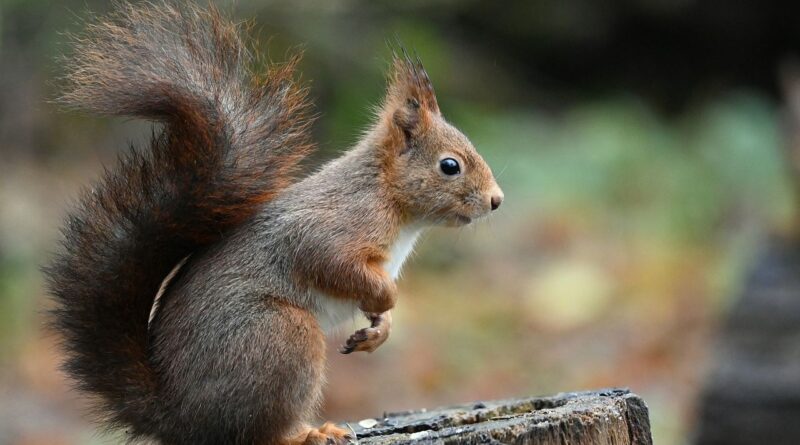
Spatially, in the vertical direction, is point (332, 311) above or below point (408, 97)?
below

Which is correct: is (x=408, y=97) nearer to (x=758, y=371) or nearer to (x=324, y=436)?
(x=324, y=436)

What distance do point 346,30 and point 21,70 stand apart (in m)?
2.41

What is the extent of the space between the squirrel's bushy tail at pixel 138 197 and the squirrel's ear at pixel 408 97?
1.56 feet

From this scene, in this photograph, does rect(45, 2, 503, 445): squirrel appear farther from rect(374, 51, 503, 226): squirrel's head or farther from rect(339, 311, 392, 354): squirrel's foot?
rect(374, 51, 503, 226): squirrel's head

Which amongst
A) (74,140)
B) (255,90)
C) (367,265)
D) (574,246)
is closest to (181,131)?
(255,90)

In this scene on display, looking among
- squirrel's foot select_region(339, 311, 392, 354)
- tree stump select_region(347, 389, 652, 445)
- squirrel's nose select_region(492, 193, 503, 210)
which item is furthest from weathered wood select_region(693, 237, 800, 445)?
squirrel's foot select_region(339, 311, 392, 354)

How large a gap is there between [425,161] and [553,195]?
5.38 meters

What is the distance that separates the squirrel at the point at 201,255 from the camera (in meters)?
2.26

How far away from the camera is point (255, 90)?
2.42 meters

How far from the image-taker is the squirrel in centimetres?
226

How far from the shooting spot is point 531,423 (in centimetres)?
230

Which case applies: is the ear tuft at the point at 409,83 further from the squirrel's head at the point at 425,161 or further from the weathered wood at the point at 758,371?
the weathered wood at the point at 758,371

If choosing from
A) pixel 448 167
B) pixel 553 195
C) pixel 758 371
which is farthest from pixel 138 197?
pixel 553 195

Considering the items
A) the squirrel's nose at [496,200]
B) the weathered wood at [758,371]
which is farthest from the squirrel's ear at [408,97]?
the weathered wood at [758,371]
